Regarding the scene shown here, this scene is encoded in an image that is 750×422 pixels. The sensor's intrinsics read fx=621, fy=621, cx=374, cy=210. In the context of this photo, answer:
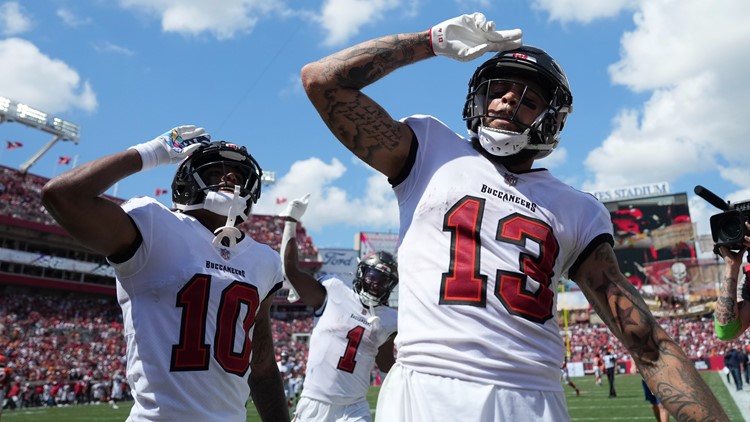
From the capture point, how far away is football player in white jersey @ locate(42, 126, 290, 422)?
3.03 m

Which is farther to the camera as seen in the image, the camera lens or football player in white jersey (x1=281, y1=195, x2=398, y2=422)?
football player in white jersey (x1=281, y1=195, x2=398, y2=422)

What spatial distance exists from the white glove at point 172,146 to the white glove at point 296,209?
11.7ft

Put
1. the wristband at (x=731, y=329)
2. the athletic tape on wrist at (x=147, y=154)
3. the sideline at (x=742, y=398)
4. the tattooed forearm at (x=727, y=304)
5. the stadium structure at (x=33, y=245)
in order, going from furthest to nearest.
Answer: the stadium structure at (x=33, y=245)
the sideline at (x=742, y=398)
the wristband at (x=731, y=329)
the tattooed forearm at (x=727, y=304)
the athletic tape on wrist at (x=147, y=154)

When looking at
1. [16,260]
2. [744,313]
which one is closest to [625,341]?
[744,313]

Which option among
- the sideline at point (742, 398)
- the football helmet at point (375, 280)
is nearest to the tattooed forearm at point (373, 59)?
the football helmet at point (375, 280)

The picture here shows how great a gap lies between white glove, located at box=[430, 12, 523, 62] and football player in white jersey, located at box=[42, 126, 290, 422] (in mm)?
1590

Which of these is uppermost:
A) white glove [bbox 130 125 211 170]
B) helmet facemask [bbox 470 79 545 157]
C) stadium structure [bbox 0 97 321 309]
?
stadium structure [bbox 0 97 321 309]

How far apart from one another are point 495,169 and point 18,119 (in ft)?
177

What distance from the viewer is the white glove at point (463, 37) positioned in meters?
2.48

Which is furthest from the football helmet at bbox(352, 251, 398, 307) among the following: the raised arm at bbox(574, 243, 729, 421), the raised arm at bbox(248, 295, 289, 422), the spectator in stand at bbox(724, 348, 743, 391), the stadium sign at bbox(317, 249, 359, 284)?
the stadium sign at bbox(317, 249, 359, 284)

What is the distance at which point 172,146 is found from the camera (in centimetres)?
342

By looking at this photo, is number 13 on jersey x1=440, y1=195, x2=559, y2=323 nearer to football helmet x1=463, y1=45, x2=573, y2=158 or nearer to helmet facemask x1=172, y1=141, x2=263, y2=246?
football helmet x1=463, y1=45, x2=573, y2=158

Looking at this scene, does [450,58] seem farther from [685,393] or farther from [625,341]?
[685,393]

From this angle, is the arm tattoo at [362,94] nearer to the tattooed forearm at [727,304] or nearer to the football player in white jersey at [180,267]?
the football player in white jersey at [180,267]
